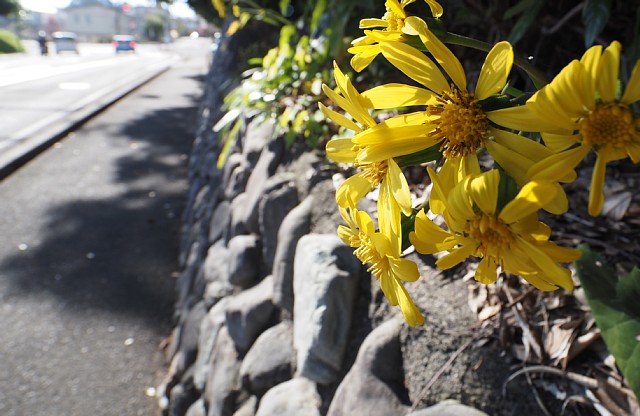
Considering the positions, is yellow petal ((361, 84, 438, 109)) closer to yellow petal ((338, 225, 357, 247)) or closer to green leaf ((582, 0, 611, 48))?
yellow petal ((338, 225, 357, 247))

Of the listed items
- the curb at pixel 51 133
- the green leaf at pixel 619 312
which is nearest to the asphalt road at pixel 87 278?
the curb at pixel 51 133

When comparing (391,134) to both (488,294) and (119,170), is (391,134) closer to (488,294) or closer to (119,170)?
(488,294)

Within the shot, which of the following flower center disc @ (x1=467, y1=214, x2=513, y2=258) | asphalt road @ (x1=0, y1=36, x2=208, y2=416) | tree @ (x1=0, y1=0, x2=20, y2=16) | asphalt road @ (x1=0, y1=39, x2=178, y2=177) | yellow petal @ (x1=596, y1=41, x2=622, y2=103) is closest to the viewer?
yellow petal @ (x1=596, y1=41, x2=622, y2=103)

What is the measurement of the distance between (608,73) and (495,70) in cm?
15

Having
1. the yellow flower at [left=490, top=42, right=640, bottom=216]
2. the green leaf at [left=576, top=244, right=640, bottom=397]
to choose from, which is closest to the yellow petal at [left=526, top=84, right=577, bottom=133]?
the yellow flower at [left=490, top=42, right=640, bottom=216]

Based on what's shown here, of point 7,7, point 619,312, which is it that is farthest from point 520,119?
point 7,7

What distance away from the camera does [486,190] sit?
0.47 meters

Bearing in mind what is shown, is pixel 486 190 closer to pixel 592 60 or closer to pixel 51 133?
pixel 592 60

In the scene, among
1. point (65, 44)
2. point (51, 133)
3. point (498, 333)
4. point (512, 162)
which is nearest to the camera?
point (512, 162)

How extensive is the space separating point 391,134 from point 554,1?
7.82 ft

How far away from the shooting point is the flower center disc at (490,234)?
50 centimetres

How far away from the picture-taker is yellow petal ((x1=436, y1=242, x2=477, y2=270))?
0.52 m

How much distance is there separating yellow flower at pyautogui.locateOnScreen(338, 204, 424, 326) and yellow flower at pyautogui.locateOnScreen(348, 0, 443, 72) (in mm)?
187

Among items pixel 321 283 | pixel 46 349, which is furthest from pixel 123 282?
pixel 321 283
